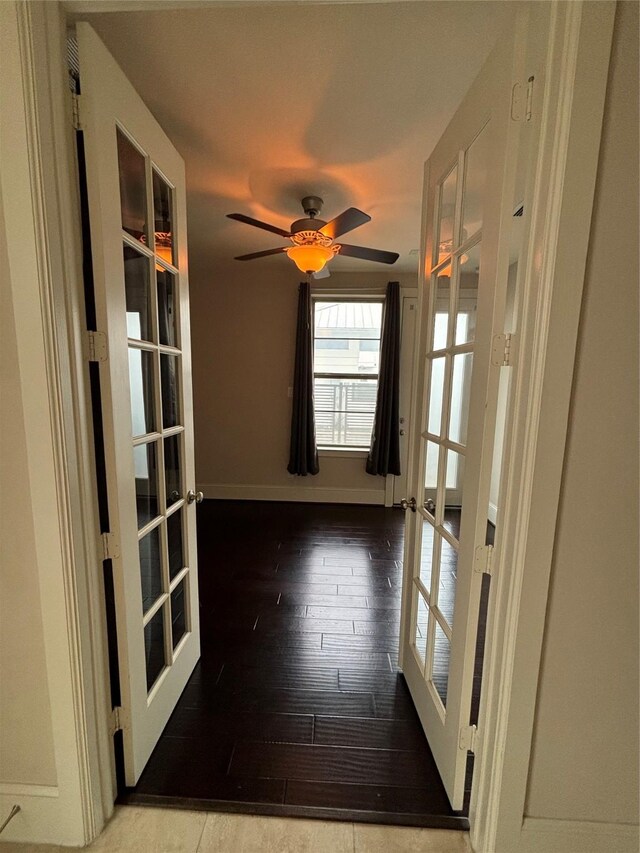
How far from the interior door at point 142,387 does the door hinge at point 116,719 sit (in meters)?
0.01

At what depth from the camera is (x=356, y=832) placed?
1107 millimetres

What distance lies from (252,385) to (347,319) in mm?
1320

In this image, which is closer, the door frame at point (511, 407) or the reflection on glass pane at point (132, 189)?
the door frame at point (511, 407)

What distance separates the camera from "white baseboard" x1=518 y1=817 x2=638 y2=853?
1.03 metres

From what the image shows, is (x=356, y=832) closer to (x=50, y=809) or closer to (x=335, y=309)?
(x=50, y=809)

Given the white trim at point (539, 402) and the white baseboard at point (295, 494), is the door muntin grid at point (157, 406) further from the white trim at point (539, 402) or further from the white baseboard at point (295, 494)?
the white baseboard at point (295, 494)

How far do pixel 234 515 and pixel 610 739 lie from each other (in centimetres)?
319

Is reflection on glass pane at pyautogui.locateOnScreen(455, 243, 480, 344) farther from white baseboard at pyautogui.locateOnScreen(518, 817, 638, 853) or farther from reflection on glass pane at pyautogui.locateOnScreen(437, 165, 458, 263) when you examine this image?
white baseboard at pyautogui.locateOnScreen(518, 817, 638, 853)

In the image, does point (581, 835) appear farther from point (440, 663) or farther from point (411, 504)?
point (411, 504)

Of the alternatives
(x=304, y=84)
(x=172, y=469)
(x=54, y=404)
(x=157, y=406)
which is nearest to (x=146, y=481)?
(x=172, y=469)

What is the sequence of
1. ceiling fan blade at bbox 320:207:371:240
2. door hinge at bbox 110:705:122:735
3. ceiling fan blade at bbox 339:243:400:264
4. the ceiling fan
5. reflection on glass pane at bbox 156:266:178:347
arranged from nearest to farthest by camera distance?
door hinge at bbox 110:705:122:735, reflection on glass pane at bbox 156:266:178:347, ceiling fan blade at bbox 320:207:371:240, the ceiling fan, ceiling fan blade at bbox 339:243:400:264

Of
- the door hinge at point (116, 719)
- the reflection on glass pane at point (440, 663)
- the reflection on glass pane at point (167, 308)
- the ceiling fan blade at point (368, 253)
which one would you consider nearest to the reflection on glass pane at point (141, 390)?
the reflection on glass pane at point (167, 308)

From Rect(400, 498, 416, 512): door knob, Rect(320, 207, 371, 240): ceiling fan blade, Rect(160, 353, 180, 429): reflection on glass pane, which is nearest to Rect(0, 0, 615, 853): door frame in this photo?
Rect(160, 353, 180, 429): reflection on glass pane

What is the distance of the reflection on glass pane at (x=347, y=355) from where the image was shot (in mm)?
3943
